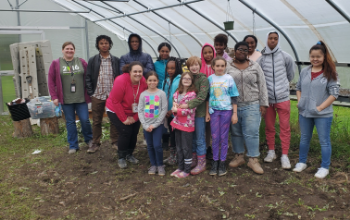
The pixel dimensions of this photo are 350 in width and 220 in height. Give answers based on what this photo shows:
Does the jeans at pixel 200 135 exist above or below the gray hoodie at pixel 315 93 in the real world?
below

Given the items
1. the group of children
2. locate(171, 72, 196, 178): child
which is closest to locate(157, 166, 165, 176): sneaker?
the group of children

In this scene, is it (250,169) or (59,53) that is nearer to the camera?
(250,169)

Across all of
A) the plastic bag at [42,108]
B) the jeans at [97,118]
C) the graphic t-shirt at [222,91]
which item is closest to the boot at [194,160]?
the graphic t-shirt at [222,91]

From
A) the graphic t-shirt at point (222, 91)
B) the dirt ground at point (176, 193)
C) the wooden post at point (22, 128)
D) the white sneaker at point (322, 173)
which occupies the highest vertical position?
the graphic t-shirt at point (222, 91)

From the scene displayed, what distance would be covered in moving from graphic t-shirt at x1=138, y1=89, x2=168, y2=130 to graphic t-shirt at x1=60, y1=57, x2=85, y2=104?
1366 millimetres

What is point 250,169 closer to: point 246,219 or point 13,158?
point 246,219

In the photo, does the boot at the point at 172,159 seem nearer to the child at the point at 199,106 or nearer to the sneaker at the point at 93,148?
the child at the point at 199,106

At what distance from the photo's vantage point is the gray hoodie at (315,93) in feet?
11.1

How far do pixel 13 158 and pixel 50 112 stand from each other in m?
1.42

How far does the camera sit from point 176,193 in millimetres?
3332

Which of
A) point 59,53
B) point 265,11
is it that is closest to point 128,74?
point 265,11

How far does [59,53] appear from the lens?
10.8m

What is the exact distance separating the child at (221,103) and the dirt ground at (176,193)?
0.49 meters

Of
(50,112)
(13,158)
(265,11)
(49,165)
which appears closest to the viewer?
(49,165)
